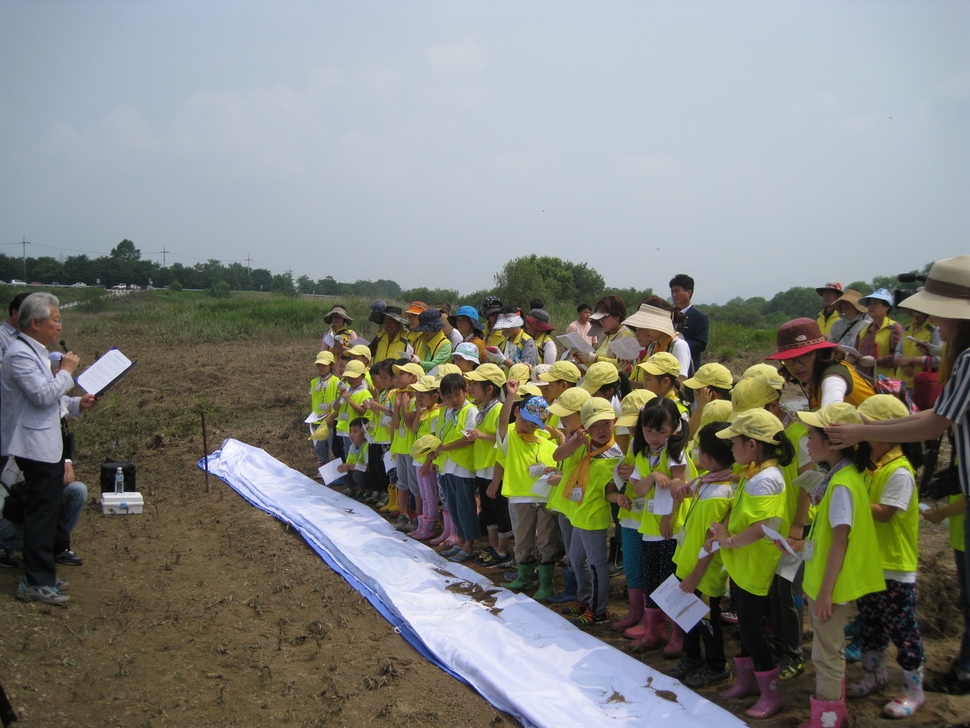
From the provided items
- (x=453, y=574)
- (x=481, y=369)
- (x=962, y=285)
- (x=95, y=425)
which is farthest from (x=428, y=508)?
(x=95, y=425)

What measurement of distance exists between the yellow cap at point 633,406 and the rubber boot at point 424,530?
101 inches

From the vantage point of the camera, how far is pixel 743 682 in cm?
349

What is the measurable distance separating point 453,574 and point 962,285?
377 cm

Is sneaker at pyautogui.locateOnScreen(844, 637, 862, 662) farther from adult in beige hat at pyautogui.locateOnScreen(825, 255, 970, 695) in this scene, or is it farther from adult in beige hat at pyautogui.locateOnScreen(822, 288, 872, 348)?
adult in beige hat at pyautogui.locateOnScreen(822, 288, 872, 348)

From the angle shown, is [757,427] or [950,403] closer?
[950,403]

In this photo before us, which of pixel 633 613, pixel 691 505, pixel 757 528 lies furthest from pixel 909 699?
pixel 633 613

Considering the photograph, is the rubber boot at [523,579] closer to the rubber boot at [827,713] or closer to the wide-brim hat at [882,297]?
the rubber boot at [827,713]

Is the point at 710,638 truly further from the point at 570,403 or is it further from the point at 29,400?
the point at 29,400

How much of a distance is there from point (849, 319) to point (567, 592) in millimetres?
3940

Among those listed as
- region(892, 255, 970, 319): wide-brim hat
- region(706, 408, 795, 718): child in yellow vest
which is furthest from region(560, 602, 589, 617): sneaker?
region(892, 255, 970, 319): wide-brim hat

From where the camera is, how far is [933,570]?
4527 millimetres

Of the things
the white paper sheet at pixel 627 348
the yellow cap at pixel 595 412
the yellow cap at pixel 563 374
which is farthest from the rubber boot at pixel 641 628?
the white paper sheet at pixel 627 348

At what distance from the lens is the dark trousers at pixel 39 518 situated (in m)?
4.65

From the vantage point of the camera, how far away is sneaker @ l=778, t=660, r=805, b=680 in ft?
12.0
